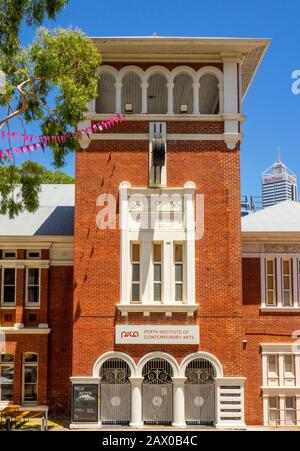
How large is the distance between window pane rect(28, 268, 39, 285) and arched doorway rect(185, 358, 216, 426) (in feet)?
22.4

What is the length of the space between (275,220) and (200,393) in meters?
7.50

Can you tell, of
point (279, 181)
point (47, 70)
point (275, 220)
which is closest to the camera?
point (47, 70)

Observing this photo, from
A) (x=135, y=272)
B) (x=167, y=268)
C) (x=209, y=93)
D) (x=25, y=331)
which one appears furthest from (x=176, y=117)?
(x=25, y=331)

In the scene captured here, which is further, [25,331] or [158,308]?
[25,331]

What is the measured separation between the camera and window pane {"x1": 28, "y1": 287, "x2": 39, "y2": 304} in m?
23.0

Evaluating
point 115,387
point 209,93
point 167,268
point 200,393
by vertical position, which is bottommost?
point 200,393

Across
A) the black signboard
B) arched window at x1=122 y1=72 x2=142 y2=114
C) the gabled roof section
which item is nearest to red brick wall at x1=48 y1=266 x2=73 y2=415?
the black signboard

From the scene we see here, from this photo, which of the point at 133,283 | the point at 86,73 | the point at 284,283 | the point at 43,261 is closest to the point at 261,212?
the point at 284,283

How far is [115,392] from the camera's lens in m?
20.1

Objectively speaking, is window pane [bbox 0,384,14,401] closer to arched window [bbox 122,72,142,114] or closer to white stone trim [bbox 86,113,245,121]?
white stone trim [bbox 86,113,245,121]

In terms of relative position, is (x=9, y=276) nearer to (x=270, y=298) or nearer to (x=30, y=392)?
(x=30, y=392)

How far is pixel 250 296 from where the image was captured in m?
22.5
